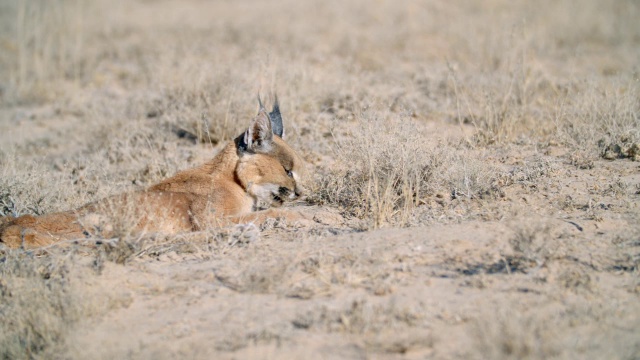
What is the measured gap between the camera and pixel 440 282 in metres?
4.79

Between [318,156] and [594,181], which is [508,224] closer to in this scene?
[594,181]

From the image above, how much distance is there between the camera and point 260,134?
21.7ft

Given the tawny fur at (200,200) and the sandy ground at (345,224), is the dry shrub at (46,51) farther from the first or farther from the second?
the tawny fur at (200,200)

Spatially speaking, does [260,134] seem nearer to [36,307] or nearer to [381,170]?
[381,170]

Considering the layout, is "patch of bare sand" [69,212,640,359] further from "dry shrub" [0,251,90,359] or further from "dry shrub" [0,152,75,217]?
"dry shrub" [0,152,75,217]

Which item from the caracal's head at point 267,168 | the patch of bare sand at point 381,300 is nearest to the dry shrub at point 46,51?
the caracal's head at point 267,168

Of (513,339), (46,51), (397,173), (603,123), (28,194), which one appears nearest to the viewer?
(513,339)

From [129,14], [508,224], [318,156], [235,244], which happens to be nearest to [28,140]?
[318,156]

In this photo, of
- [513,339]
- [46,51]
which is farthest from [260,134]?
[46,51]

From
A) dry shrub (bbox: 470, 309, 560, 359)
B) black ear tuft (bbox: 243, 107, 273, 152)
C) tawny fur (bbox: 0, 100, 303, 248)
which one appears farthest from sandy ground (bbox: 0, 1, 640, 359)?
black ear tuft (bbox: 243, 107, 273, 152)

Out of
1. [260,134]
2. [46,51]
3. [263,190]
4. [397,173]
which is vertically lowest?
[263,190]

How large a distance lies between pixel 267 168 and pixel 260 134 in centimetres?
36

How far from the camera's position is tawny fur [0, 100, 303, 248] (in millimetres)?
5703

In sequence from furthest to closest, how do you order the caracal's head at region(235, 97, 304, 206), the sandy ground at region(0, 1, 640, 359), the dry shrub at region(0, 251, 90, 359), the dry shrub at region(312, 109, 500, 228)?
the caracal's head at region(235, 97, 304, 206)
the dry shrub at region(312, 109, 500, 228)
the dry shrub at region(0, 251, 90, 359)
the sandy ground at region(0, 1, 640, 359)
